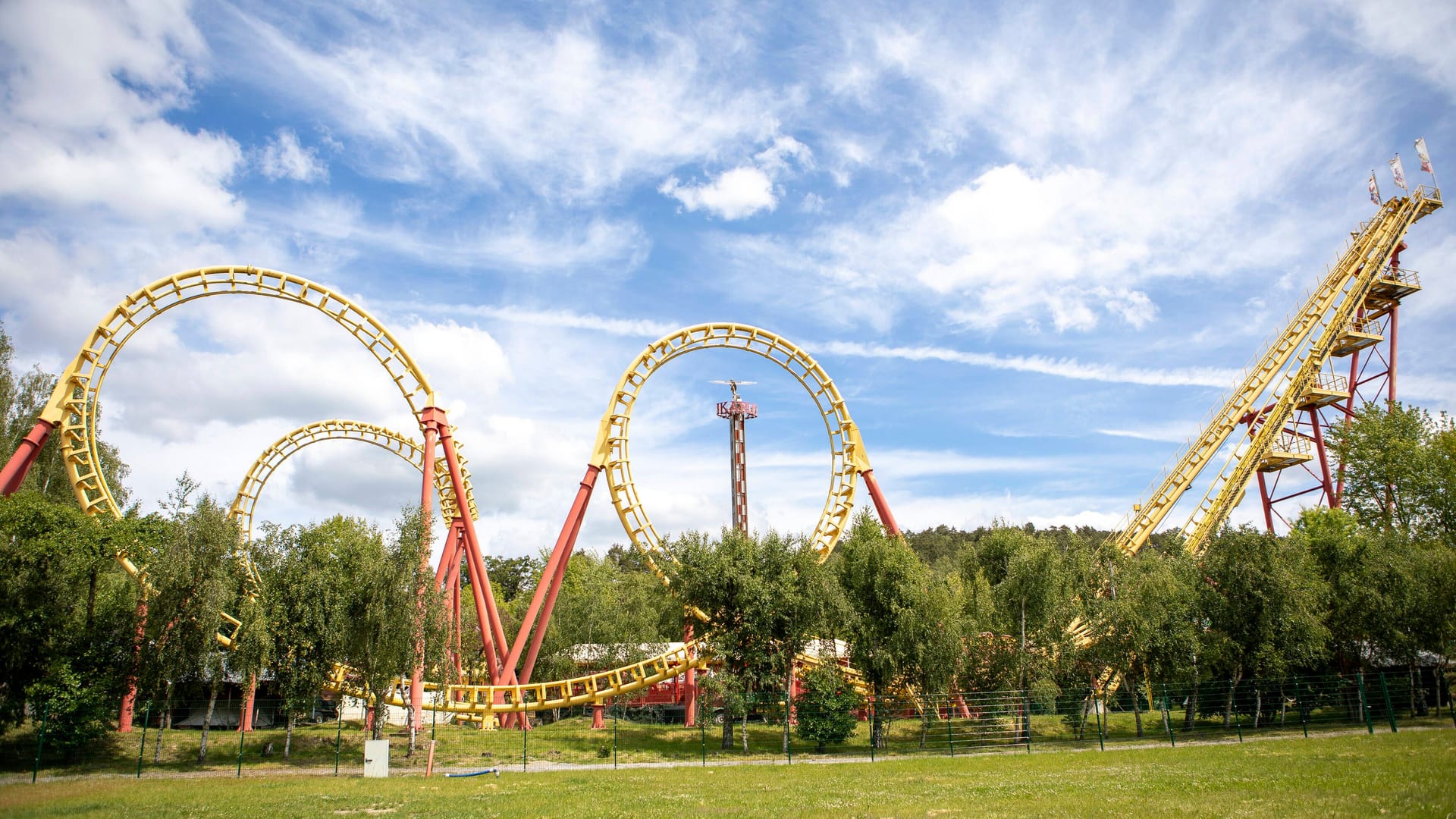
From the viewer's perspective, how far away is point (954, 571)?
115ft

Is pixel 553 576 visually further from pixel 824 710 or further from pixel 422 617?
pixel 824 710

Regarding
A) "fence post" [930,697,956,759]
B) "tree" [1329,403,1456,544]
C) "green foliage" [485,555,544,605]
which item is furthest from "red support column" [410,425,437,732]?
"green foliage" [485,555,544,605]

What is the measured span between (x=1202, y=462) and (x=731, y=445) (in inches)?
1295

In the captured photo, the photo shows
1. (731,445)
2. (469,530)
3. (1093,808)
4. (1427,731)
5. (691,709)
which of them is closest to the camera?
(1093,808)

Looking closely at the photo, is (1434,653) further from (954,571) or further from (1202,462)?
(954,571)

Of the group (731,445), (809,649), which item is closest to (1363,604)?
(809,649)

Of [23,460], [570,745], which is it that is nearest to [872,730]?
[570,745]

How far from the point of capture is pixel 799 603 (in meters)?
27.9

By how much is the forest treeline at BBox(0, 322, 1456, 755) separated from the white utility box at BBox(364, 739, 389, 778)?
2680 mm

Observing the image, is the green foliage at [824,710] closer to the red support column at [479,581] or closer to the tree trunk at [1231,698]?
the red support column at [479,581]

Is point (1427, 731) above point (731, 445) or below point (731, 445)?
below

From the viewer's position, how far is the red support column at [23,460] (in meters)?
25.0

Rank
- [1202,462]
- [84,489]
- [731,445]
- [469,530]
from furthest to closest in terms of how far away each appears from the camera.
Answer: [731,445] → [1202,462] → [469,530] → [84,489]

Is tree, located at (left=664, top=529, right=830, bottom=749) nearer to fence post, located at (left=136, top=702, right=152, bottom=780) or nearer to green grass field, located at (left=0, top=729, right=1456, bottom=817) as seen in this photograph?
green grass field, located at (left=0, top=729, right=1456, bottom=817)
